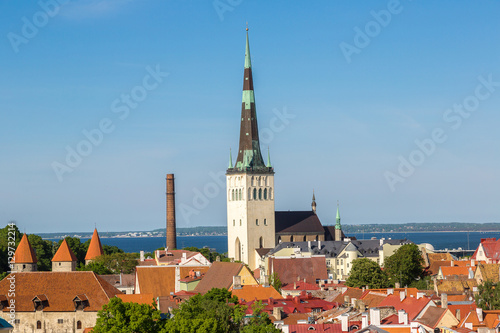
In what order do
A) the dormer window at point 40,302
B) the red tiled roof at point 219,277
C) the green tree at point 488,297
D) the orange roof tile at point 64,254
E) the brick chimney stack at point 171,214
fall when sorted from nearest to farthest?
the green tree at point 488,297 → the dormer window at point 40,302 → the red tiled roof at point 219,277 → the orange roof tile at point 64,254 → the brick chimney stack at point 171,214

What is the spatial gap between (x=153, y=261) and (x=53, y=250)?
19629 mm

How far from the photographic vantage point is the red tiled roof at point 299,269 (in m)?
95.6

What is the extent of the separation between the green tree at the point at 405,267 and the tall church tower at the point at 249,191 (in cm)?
3395

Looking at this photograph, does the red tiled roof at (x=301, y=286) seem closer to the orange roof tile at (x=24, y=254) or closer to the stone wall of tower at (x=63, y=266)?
the stone wall of tower at (x=63, y=266)

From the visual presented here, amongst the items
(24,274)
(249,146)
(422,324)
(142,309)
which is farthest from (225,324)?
(249,146)

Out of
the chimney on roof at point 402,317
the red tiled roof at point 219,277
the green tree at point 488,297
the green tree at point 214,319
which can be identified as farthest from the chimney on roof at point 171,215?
the chimney on roof at point 402,317

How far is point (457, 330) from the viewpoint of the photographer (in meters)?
49.2

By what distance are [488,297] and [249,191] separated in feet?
225

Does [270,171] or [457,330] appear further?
[270,171]

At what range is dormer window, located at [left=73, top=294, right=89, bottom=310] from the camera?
6309cm

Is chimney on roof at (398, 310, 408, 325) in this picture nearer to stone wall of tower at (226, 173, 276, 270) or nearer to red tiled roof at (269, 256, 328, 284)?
red tiled roof at (269, 256, 328, 284)

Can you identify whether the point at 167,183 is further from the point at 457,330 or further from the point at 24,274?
the point at 457,330

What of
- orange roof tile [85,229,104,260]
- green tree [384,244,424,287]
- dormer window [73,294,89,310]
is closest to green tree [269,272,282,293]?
green tree [384,244,424,287]

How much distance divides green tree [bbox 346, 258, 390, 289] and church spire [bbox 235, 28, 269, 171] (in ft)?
132
